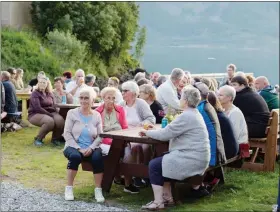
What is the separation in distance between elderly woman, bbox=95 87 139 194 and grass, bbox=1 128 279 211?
0.15 metres

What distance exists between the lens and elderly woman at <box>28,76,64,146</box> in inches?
368

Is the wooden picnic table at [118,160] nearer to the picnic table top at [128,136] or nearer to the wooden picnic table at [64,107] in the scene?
the picnic table top at [128,136]

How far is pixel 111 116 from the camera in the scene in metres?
6.46

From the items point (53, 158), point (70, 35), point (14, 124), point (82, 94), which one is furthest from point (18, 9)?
point (82, 94)

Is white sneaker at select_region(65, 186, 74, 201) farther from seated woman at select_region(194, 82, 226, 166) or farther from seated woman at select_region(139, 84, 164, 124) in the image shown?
seated woman at select_region(139, 84, 164, 124)

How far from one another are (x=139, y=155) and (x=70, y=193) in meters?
0.95

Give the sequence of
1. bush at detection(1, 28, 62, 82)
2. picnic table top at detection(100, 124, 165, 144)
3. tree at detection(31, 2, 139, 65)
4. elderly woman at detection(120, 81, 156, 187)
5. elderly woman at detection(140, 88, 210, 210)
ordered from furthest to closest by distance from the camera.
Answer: tree at detection(31, 2, 139, 65)
bush at detection(1, 28, 62, 82)
elderly woman at detection(120, 81, 156, 187)
picnic table top at detection(100, 124, 165, 144)
elderly woman at detection(140, 88, 210, 210)

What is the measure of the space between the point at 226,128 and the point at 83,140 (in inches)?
62.9

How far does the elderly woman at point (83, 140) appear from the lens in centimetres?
588

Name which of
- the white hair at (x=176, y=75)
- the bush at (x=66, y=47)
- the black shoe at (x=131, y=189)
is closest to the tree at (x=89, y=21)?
the bush at (x=66, y=47)

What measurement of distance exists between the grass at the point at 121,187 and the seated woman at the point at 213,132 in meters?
0.46

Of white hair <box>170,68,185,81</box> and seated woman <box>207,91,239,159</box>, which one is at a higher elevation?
white hair <box>170,68,185,81</box>

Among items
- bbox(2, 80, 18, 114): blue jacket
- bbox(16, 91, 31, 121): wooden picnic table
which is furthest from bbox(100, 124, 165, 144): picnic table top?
bbox(16, 91, 31, 121): wooden picnic table

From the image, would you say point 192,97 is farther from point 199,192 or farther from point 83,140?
point 83,140
